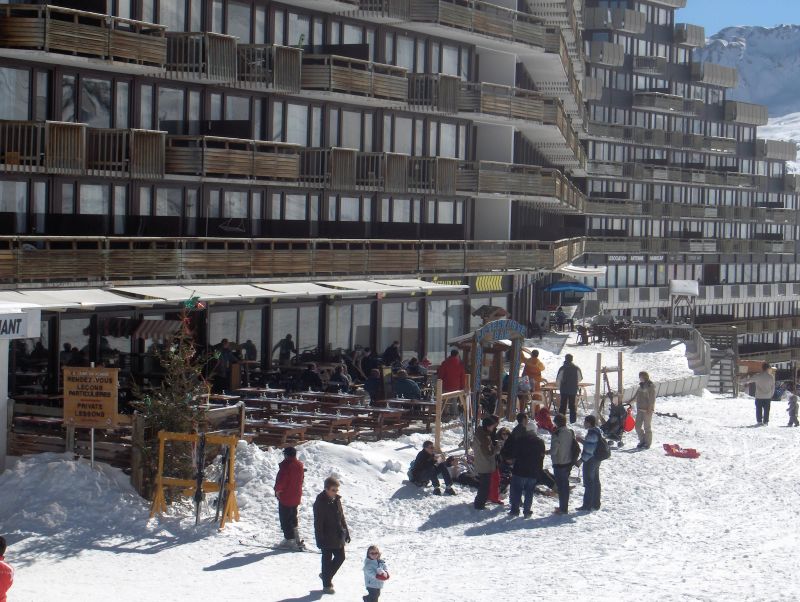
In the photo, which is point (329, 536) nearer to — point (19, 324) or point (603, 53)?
point (19, 324)

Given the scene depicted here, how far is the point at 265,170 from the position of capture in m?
37.0

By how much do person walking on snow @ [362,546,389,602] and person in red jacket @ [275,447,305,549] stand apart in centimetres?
282

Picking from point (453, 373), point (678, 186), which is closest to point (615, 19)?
point (678, 186)

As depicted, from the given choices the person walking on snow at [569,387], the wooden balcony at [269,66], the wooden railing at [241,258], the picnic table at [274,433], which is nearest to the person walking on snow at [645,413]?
the person walking on snow at [569,387]

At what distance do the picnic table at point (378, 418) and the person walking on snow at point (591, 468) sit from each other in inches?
165

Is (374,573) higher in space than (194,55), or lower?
lower

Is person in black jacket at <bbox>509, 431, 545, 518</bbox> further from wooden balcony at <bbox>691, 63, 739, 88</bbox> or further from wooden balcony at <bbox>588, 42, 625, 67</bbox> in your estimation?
wooden balcony at <bbox>691, 63, 739, 88</bbox>

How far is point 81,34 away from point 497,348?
10670 millimetres

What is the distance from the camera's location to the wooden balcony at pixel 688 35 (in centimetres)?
10644

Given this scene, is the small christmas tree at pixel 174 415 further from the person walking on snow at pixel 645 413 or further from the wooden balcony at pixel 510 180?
the wooden balcony at pixel 510 180

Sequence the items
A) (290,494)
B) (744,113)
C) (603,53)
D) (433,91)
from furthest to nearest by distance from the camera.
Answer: (744,113) < (603,53) < (433,91) < (290,494)

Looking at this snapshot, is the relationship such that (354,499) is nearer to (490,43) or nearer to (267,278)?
(267,278)

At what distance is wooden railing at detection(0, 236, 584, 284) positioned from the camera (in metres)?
28.7

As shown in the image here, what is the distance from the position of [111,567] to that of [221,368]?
13370 mm
